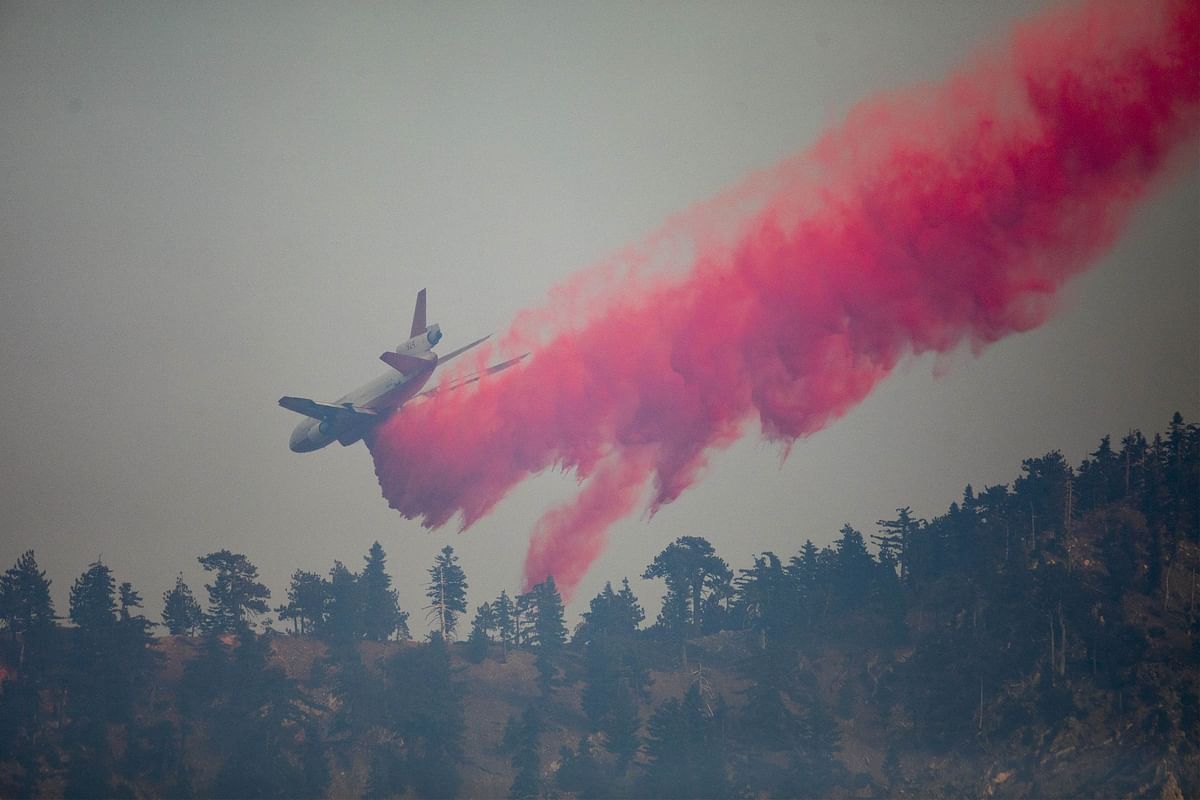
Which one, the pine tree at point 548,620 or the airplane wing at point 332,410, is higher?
the airplane wing at point 332,410

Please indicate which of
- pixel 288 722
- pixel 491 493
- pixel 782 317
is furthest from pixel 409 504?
pixel 782 317

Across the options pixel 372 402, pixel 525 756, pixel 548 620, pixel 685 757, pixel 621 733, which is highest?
pixel 372 402

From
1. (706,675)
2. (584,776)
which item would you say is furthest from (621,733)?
(706,675)

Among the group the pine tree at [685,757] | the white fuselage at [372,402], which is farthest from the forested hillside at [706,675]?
the white fuselage at [372,402]

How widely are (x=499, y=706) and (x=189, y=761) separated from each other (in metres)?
23.6

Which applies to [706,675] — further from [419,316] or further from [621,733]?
[419,316]

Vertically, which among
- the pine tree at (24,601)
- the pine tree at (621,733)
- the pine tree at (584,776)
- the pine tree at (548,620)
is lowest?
the pine tree at (584,776)

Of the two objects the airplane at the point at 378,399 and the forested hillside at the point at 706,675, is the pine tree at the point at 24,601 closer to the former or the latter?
the forested hillside at the point at 706,675

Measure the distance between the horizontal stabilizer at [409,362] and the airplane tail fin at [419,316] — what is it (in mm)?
3107

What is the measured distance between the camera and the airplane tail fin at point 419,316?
92.2 meters

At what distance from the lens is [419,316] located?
94125 millimetres

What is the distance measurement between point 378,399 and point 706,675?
37.6m

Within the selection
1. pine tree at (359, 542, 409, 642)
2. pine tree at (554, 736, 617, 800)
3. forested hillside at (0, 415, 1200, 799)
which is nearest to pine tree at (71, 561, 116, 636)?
forested hillside at (0, 415, 1200, 799)

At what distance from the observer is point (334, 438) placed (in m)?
92.9
